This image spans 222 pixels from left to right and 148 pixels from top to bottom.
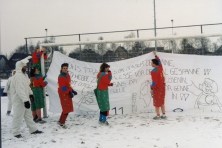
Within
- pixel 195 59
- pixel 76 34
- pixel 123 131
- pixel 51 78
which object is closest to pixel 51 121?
pixel 51 78

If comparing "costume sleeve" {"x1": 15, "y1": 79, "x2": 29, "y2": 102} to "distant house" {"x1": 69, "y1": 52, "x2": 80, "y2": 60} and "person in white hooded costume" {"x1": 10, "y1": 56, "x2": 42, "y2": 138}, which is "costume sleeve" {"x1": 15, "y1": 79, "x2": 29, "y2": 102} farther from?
"distant house" {"x1": 69, "y1": 52, "x2": 80, "y2": 60}

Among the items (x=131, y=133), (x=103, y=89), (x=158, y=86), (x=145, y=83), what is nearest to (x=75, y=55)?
(x=103, y=89)

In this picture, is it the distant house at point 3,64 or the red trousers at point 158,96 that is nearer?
the distant house at point 3,64

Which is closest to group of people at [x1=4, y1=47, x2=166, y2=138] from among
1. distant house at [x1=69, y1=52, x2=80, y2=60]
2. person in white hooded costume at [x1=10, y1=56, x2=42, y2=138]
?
person in white hooded costume at [x1=10, y1=56, x2=42, y2=138]

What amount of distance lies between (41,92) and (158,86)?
9.85 feet

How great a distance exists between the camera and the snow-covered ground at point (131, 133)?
181 inches

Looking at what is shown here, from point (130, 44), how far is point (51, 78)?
261 centimetres

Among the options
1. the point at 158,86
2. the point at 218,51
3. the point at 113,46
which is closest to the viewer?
the point at 158,86

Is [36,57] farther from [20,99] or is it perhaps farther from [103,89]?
[103,89]

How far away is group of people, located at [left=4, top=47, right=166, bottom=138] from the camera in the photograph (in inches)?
212

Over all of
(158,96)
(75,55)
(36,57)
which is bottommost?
(158,96)

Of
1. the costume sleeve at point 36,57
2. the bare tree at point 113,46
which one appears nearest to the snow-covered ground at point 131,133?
the costume sleeve at point 36,57

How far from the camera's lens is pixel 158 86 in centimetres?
640

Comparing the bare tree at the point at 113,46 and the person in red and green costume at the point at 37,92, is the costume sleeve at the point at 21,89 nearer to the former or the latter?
the person in red and green costume at the point at 37,92
